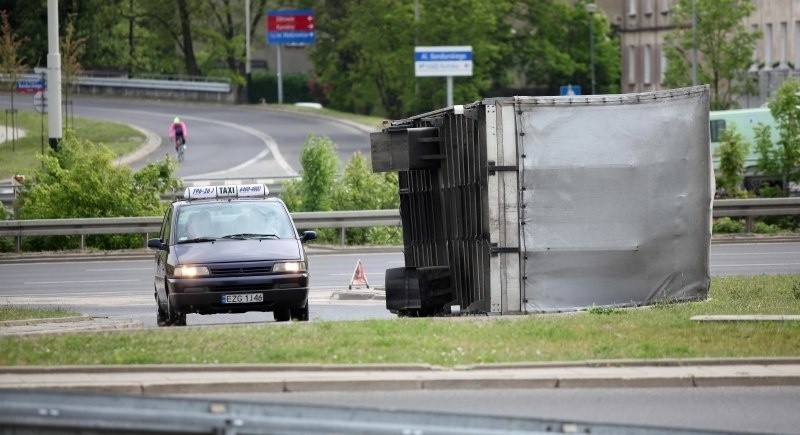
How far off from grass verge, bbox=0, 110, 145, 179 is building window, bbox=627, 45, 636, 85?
35265mm

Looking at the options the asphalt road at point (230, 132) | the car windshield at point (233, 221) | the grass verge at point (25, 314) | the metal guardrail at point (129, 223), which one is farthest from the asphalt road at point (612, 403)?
the asphalt road at point (230, 132)

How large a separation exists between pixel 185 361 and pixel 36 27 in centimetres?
7528

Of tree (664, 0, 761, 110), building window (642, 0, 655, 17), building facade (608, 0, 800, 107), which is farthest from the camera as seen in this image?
building window (642, 0, 655, 17)

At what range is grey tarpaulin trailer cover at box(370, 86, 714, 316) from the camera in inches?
696

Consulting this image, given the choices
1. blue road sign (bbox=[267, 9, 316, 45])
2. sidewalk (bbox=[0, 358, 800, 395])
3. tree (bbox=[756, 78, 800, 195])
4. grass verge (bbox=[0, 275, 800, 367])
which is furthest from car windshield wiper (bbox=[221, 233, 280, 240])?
blue road sign (bbox=[267, 9, 316, 45])

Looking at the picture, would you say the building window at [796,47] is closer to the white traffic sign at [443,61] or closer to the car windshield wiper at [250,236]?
the white traffic sign at [443,61]

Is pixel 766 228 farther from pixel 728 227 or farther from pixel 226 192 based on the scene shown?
pixel 226 192

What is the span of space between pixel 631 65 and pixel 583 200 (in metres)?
76.5

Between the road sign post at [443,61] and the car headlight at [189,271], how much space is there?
4182 centimetres

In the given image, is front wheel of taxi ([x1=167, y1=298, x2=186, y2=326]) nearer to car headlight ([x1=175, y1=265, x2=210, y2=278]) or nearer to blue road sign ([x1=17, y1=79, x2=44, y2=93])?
car headlight ([x1=175, y1=265, x2=210, y2=278])

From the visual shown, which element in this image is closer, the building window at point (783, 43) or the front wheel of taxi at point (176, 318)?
the front wheel of taxi at point (176, 318)

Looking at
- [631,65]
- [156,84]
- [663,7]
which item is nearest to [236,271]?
[156,84]

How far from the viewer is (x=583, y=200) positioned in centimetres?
1789

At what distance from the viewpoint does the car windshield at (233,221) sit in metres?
19.6
